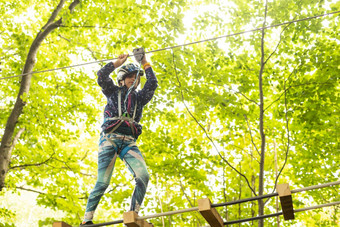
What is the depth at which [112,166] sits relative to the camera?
14.1ft

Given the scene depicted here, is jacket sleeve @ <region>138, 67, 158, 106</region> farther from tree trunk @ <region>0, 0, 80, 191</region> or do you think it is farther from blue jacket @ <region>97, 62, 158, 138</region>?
tree trunk @ <region>0, 0, 80, 191</region>

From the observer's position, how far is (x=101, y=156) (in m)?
4.28

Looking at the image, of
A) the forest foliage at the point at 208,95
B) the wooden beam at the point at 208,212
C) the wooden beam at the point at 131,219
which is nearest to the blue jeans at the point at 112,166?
the wooden beam at the point at 131,219

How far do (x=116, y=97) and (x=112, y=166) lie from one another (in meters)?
0.81

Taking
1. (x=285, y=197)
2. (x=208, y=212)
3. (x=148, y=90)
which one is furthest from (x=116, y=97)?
(x=285, y=197)

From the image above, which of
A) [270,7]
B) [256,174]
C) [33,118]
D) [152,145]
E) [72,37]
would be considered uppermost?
[72,37]

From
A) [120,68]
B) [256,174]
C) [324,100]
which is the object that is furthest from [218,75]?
[120,68]

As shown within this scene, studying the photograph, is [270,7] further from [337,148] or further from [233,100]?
[337,148]

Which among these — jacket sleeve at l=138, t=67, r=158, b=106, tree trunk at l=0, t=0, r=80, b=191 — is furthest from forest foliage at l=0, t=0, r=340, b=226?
jacket sleeve at l=138, t=67, r=158, b=106

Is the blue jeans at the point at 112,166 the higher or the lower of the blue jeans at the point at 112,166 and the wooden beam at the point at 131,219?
the higher

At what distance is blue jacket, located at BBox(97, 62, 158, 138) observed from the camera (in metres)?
4.34

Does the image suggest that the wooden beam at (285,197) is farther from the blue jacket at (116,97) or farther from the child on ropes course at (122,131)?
the blue jacket at (116,97)

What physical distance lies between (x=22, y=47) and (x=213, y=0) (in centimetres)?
487

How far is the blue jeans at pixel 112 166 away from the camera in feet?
13.6
